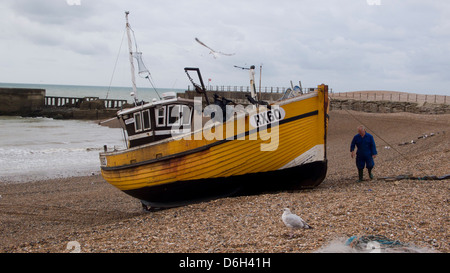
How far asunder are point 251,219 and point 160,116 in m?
4.43

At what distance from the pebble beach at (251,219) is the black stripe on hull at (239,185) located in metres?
0.43

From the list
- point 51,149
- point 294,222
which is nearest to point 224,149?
point 294,222

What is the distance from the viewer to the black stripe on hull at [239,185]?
9.86 metres

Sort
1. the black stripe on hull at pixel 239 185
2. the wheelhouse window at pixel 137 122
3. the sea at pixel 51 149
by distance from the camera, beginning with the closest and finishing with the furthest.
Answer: the black stripe on hull at pixel 239 185 < the wheelhouse window at pixel 137 122 < the sea at pixel 51 149

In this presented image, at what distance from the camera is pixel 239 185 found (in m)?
9.95

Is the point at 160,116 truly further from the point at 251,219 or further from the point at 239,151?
the point at 251,219

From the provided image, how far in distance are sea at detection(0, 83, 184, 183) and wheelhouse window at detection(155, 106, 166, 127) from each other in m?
4.08

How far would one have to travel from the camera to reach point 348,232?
6059mm

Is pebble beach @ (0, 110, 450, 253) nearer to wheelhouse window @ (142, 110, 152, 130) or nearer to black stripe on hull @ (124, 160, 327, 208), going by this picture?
black stripe on hull @ (124, 160, 327, 208)

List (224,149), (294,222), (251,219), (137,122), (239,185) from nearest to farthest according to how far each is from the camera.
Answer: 1. (294,222)
2. (251,219)
3. (224,149)
4. (239,185)
5. (137,122)

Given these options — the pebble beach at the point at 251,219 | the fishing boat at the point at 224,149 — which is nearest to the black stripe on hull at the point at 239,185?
the fishing boat at the point at 224,149

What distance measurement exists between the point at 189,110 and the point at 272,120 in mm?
2387

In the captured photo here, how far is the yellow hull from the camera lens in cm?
944

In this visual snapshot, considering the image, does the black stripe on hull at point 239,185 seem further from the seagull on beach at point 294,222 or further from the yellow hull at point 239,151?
the seagull on beach at point 294,222
